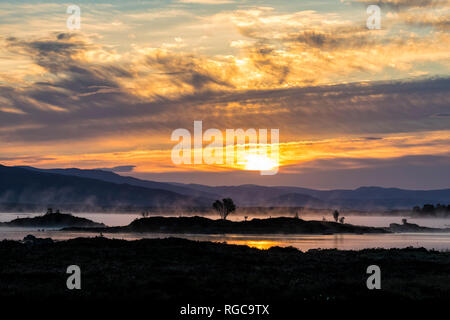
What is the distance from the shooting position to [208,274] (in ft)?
166

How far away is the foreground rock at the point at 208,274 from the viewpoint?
3959cm

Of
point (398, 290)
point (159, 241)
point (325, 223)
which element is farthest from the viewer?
point (325, 223)

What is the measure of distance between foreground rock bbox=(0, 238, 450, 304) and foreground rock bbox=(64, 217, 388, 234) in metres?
84.8

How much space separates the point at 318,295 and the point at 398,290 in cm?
685

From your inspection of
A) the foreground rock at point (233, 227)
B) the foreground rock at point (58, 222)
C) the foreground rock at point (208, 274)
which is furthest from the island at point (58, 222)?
the foreground rock at point (208, 274)

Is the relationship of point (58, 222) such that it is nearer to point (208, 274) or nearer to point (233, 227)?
point (233, 227)

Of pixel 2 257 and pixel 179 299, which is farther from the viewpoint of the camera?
pixel 2 257

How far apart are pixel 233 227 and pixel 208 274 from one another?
383 feet

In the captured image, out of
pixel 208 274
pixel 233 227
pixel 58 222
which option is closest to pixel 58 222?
pixel 58 222

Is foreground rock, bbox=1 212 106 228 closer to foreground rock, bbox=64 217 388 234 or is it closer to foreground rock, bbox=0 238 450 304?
foreground rock, bbox=64 217 388 234
